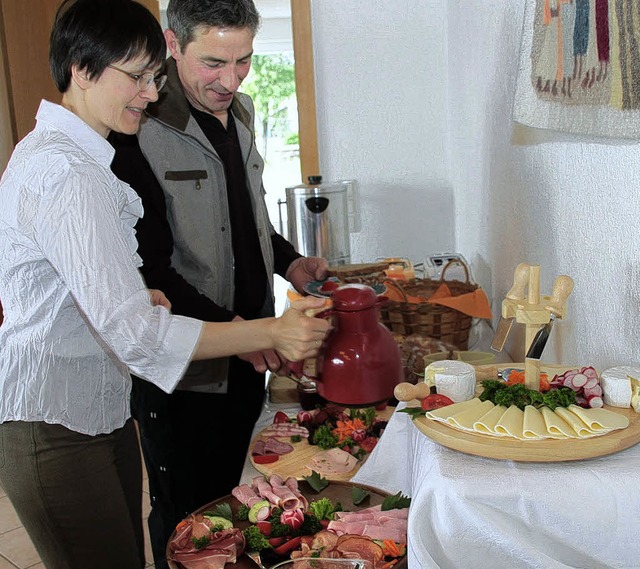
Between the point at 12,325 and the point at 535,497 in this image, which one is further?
the point at 12,325

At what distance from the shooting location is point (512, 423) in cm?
83

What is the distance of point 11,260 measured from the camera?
41.9 inches

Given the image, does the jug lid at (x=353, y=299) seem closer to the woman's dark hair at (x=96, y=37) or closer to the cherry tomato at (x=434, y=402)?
the cherry tomato at (x=434, y=402)

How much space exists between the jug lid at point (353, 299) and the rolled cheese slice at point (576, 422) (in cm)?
40

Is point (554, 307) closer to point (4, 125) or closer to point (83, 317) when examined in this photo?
point (83, 317)

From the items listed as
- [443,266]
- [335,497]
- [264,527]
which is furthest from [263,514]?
[443,266]

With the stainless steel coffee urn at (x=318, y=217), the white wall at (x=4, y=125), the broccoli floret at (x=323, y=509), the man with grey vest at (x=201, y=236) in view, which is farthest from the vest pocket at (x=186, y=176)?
the white wall at (x=4, y=125)

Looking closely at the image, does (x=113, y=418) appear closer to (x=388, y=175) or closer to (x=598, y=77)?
(x=598, y=77)

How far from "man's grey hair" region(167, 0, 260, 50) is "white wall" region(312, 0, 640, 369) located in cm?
58

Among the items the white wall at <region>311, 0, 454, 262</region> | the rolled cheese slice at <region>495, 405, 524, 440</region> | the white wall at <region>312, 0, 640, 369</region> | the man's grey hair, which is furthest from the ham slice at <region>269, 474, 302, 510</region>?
the white wall at <region>311, 0, 454, 262</region>

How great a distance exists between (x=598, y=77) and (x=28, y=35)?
3086 millimetres

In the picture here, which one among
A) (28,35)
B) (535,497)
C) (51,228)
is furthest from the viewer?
(28,35)

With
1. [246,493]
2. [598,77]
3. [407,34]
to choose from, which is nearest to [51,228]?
[246,493]

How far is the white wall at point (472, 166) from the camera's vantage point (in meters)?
1.17
